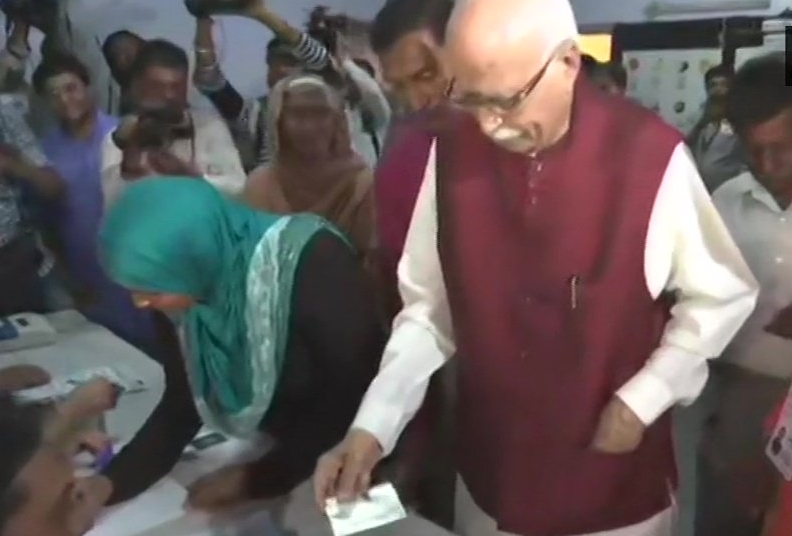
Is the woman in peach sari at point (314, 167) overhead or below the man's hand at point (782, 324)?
overhead

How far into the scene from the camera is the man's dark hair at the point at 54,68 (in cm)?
87

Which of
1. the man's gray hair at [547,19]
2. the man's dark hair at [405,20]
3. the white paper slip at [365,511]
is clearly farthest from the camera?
the man's dark hair at [405,20]

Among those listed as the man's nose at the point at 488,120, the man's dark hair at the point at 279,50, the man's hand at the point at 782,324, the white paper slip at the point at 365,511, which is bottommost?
the white paper slip at the point at 365,511

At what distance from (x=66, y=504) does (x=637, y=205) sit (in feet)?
1.64

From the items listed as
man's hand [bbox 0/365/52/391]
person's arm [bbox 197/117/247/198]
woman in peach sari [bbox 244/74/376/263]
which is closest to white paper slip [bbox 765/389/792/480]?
woman in peach sari [bbox 244/74/376/263]

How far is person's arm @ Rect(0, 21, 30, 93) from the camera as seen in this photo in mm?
848

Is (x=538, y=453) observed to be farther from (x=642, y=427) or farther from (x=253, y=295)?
(x=253, y=295)

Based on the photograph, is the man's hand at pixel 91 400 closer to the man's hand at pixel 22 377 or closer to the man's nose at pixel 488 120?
the man's hand at pixel 22 377

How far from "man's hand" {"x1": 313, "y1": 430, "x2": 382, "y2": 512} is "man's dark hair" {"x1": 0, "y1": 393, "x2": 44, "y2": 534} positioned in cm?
22

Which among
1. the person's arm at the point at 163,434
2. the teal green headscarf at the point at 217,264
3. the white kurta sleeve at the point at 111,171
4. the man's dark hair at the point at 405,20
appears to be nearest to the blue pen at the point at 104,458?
the person's arm at the point at 163,434

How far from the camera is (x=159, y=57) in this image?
89cm

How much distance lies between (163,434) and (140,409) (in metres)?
0.03

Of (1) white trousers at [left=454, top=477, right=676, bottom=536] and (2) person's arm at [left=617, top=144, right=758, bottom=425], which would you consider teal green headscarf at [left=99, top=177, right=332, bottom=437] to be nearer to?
(1) white trousers at [left=454, top=477, right=676, bottom=536]

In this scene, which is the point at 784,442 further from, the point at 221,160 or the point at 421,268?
the point at 221,160
